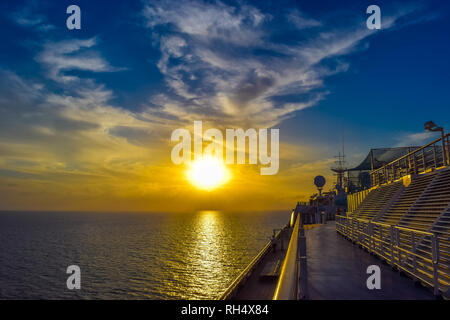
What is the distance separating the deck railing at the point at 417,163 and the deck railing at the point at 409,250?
476 cm

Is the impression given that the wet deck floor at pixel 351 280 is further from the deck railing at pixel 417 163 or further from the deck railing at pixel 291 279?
the deck railing at pixel 417 163

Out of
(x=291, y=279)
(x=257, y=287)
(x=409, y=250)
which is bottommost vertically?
(x=257, y=287)

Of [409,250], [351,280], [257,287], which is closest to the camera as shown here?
[351,280]

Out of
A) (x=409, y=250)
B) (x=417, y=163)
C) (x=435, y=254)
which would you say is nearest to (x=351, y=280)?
(x=409, y=250)

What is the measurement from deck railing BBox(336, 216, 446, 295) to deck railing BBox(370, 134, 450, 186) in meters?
4.76

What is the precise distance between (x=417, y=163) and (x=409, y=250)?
1491 centimetres

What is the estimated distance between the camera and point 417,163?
21703 mm

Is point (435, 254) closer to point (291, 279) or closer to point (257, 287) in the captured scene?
point (291, 279)

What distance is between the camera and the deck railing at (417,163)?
47.0 ft

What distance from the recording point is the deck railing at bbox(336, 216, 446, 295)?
726 cm

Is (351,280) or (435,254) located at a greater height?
(435,254)
